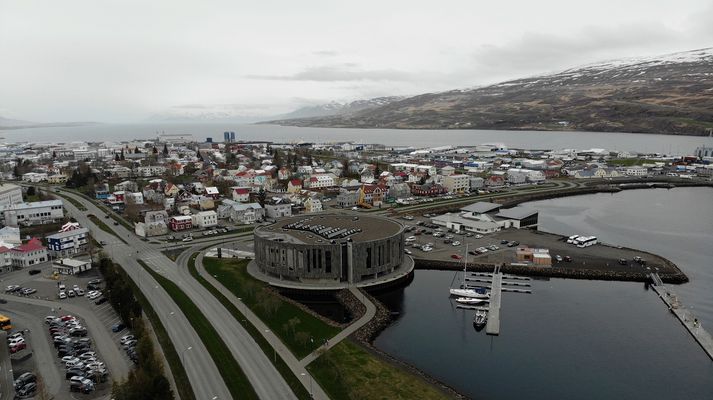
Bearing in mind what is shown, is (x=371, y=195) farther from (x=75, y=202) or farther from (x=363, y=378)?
(x=363, y=378)

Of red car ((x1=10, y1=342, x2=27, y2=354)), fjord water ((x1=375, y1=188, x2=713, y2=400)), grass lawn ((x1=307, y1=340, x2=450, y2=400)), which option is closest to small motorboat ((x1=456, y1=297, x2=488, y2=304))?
fjord water ((x1=375, y1=188, x2=713, y2=400))

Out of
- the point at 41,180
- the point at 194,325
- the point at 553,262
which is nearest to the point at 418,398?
the point at 194,325

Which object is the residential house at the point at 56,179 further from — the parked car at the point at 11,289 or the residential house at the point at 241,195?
the parked car at the point at 11,289

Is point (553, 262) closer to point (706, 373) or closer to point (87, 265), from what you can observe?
point (706, 373)

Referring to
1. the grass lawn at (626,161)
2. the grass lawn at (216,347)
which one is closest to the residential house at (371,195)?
the grass lawn at (216,347)

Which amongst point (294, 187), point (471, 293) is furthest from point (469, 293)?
point (294, 187)

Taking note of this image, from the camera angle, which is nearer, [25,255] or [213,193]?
[25,255]

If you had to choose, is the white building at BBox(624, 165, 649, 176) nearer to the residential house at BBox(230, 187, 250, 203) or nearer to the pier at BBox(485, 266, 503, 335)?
the pier at BBox(485, 266, 503, 335)
